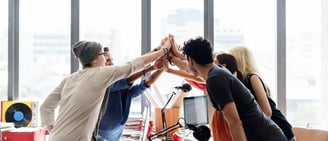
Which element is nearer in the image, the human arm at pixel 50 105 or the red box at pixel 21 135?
the human arm at pixel 50 105

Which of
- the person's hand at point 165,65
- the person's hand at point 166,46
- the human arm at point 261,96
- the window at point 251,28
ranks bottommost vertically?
the human arm at point 261,96

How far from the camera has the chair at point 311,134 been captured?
281 cm

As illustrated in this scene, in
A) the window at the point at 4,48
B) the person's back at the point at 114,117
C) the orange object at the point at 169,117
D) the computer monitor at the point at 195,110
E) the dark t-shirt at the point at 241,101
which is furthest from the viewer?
the window at the point at 4,48

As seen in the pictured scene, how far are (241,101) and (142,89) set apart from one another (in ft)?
3.83

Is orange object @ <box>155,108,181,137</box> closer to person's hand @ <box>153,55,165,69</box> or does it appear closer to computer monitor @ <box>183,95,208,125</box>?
computer monitor @ <box>183,95,208,125</box>

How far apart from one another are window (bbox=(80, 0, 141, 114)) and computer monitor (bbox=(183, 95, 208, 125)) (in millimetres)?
1155

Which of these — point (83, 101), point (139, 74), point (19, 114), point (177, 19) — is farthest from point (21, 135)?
→ point (177, 19)

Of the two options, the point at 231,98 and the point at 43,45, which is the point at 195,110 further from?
the point at 43,45

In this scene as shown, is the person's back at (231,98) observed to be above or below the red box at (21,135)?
above

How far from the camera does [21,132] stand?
3318 millimetres

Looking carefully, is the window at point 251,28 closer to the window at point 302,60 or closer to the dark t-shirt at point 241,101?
the window at point 302,60

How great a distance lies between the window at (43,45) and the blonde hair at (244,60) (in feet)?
7.22

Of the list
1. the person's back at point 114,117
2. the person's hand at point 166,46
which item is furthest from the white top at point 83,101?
the person's hand at point 166,46

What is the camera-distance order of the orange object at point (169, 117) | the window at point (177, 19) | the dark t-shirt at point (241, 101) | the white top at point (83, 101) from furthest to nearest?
the window at point (177, 19) → the orange object at point (169, 117) → the white top at point (83, 101) → the dark t-shirt at point (241, 101)
